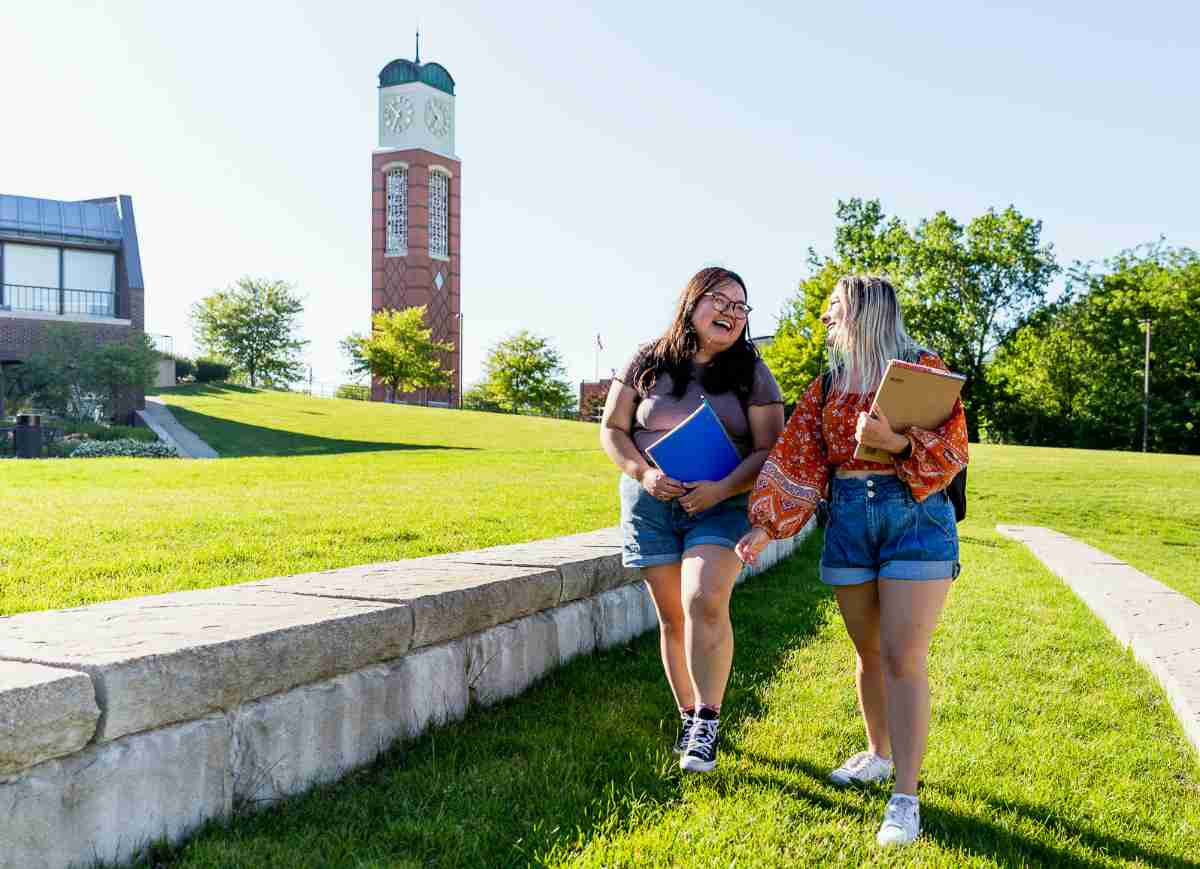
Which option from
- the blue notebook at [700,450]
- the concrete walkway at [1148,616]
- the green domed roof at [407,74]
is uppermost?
the green domed roof at [407,74]

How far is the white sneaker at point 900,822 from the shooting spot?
3.06m

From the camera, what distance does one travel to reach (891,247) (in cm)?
5116

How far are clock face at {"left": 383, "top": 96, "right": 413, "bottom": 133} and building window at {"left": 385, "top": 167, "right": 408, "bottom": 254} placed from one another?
351 centimetres

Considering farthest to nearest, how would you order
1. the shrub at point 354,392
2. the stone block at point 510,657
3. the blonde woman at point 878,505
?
the shrub at point 354,392 → the stone block at point 510,657 → the blonde woman at point 878,505

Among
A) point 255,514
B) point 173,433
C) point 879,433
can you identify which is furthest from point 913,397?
point 173,433

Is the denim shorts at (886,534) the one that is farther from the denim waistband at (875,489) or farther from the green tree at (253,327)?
the green tree at (253,327)

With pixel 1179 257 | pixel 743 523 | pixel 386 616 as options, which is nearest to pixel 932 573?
pixel 743 523

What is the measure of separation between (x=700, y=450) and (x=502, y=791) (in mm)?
1386

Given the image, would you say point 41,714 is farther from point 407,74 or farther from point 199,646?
point 407,74

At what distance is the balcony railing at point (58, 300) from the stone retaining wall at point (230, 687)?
31.2 metres

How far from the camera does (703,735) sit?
12.0 ft

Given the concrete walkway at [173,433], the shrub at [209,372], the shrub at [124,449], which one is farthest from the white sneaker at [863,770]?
the shrub at [209,372]

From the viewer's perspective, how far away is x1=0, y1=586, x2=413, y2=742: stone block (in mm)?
2607

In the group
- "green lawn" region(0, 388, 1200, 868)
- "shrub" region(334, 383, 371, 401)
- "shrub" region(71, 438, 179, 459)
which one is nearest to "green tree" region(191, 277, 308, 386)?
"shrub" region(334, 383, 371, 401)
